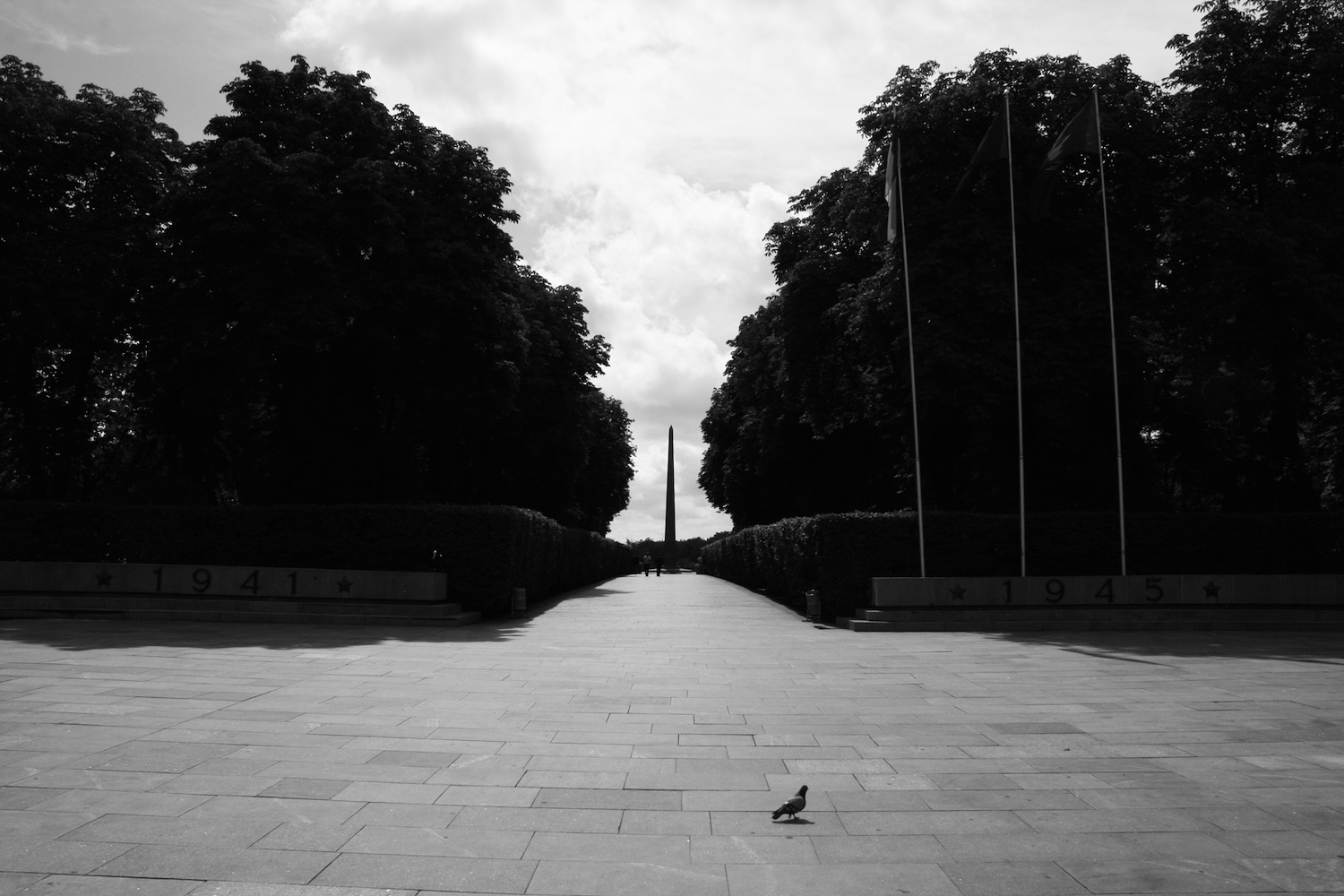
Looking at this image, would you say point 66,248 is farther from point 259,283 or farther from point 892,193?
point 892,193

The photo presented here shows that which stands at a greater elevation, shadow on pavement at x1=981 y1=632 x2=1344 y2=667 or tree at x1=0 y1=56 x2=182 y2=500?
tree at x1=0 y1=56 x2=182 y2=500

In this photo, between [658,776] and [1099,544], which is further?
[1099,544]

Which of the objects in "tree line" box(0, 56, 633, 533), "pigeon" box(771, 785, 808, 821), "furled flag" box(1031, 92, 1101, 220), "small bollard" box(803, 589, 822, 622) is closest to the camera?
"pigeon" box(771, 785, 808, 821)

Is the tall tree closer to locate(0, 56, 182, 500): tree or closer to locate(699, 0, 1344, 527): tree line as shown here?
locate(699, 0, 1344, 527): tree line

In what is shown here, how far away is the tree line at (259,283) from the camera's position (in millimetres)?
24047

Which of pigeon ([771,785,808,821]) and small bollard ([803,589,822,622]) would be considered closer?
pigeon ([771,785,808,821])

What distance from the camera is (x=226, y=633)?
17.0 metres

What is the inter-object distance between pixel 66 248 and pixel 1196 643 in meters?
28.3

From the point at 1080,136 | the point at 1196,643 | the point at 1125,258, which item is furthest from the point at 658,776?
the point at 1125,258

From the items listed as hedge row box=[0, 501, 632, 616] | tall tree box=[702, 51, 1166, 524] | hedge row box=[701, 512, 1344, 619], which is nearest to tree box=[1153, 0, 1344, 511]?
tall tree box=[702, 51, 1166, 524]

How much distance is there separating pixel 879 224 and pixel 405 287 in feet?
43.4

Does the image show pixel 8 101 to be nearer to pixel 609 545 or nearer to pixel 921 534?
pixel 921 534

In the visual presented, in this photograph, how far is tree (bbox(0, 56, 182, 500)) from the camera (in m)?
24.7

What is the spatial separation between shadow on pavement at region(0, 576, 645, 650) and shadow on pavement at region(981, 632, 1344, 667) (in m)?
10.1
